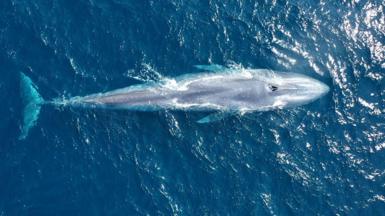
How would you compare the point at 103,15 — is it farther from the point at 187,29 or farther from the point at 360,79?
the point at 360,79

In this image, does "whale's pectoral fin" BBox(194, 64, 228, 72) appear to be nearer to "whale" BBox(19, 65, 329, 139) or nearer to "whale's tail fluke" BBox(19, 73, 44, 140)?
"whale" BBox(19, 65, 329, 139)

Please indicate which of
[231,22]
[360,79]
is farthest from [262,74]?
[360,79]

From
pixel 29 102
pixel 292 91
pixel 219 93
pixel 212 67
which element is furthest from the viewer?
pixel 212 67

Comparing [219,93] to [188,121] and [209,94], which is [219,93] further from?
[188,121]

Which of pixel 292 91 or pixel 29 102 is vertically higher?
pixel 29 102

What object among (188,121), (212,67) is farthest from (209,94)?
(188,121)

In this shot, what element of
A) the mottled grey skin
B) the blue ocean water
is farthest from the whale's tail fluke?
the mottled grey skin

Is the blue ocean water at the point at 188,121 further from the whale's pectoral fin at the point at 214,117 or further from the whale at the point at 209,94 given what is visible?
the whale at the point at 209,94

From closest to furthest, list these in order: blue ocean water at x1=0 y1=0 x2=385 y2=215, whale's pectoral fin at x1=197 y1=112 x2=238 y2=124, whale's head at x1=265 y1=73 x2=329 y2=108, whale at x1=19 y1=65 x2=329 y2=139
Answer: blue ocean water at x1=0 y1=0 x2=385 y2=215 < whale at x1=19 y1=65 x2=329 y2=139 < whale's pectoral fin at x1=197 y1=112 x2=238 y2=124 < whale's head at x1=265 y1=73 x2=329 y2=108
